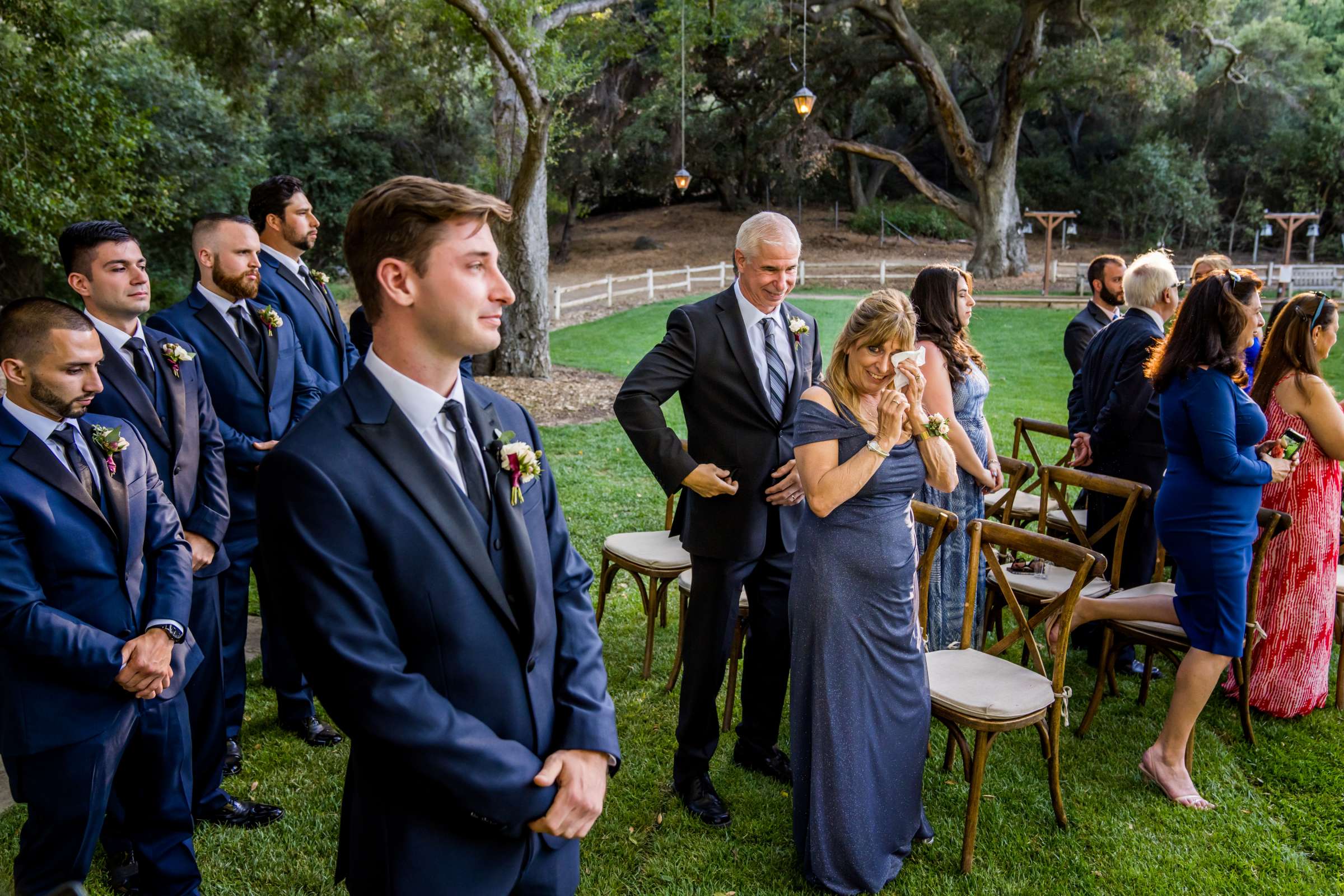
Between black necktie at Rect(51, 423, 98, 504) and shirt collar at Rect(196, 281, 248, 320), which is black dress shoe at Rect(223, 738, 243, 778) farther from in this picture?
shirt collar at Rect(196, 281, 248, 320)

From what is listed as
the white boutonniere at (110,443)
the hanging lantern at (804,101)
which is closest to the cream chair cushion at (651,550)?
the white boutonniere at (110,443)

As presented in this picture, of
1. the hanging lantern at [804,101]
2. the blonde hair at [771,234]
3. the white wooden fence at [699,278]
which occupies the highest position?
the hanging lantern at [804,101]

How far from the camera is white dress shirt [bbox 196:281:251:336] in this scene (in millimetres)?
4348

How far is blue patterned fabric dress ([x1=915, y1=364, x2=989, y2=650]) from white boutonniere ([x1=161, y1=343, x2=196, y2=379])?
131 inches

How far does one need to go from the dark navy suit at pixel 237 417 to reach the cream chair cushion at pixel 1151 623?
4001mm

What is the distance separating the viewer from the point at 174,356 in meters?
3.83

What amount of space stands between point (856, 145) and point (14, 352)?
30162mm

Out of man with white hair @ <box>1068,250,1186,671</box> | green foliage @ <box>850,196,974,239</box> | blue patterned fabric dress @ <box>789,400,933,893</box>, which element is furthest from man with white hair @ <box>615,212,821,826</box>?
green foliage @ <box>850,196,974,239</box>

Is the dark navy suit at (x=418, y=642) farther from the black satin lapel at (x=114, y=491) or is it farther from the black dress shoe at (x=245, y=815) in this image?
the black dress shoe at (x=245, y=815)

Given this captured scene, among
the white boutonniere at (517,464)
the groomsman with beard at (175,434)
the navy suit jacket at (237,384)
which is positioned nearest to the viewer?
the white boutonniere at (517,464)

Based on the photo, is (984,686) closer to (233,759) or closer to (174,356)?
(233,759)

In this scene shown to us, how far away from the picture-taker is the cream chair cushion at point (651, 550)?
5.12 m

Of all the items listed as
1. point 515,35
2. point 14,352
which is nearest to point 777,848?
point 14,352

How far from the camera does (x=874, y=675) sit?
Result: 11.4 ft
